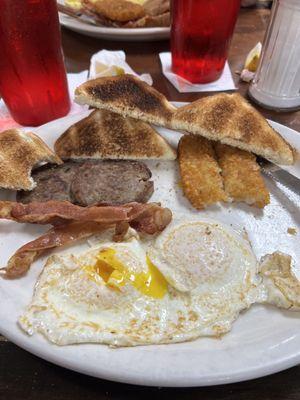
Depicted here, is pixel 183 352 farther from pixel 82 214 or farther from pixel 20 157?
pixel 20 157

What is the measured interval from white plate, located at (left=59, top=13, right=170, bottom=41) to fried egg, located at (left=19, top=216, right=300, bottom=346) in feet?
6.39

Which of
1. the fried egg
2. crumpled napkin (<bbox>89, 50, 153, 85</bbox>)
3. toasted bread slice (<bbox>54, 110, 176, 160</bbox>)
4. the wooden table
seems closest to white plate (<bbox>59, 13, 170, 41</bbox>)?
crumpled napkin (<bbox>89, 50, 153, 85</bbox>)

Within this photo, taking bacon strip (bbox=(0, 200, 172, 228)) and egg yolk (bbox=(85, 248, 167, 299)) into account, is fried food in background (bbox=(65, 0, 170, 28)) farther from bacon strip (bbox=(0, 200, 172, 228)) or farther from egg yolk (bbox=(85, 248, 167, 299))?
egg yolk (bbox=(85, 248, 167, 299))

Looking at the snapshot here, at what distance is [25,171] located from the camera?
167 centimetres

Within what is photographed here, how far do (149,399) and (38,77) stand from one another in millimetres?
1719

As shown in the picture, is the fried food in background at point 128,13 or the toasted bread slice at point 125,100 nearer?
the toasted bread slice at point 125,100

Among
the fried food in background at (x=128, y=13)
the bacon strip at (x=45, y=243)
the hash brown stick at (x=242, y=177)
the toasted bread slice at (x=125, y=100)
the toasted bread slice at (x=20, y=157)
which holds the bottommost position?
the bacon strip at (x=45, y=243)

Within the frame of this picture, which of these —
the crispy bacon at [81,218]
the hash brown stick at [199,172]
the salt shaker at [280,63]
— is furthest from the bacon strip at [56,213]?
the salt shaker at [280,63]

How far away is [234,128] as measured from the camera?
179 centimetres

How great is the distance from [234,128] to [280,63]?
0.76 m

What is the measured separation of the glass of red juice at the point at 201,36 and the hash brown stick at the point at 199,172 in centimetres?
81

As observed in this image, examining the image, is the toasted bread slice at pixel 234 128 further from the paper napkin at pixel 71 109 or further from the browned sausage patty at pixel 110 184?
the paper napkin at pixel 71 109

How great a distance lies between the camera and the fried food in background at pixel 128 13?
286cm

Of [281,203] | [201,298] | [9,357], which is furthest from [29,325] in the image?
[281,203]
